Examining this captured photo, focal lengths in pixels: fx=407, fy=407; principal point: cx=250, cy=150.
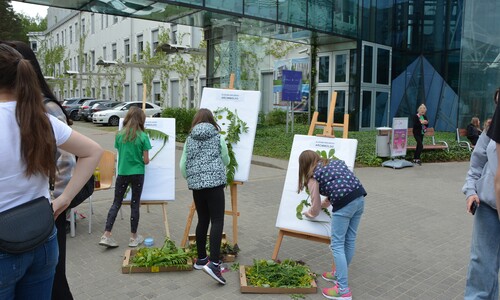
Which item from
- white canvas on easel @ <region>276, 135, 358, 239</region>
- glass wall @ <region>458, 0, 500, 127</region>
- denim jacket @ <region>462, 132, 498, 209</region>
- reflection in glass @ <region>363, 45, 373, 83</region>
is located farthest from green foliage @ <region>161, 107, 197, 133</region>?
denim jacket @ <region>462, 132, 498, 209</region>

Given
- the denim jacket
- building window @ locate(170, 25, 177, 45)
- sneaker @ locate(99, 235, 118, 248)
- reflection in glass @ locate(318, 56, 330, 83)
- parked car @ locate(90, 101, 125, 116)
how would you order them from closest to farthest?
the denim jacket → sneaker @ locate(99, 235, 118, 248) → reflection in glass @ locate(318, 56, 330, 83) → parked car @ locate(90, 101, 125, 116) → building window @ locate(170, 25, 177, 45)

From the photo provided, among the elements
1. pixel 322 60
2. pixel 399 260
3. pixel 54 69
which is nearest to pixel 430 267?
pixel 399 260

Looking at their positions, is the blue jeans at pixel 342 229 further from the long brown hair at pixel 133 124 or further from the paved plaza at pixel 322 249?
the long brown hair at pixel 133 124

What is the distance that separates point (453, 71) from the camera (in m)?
21.8

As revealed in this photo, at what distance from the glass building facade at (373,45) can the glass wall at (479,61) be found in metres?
0.04

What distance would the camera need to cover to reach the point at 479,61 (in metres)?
17.0

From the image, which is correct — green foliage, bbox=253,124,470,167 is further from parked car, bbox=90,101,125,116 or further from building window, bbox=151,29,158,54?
building window, bbox=151,29,158,54

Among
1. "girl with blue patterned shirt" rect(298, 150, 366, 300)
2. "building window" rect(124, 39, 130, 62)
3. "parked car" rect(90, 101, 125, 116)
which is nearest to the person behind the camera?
"girl with blue patterned shirt" rect(298, 150, 366, 300)

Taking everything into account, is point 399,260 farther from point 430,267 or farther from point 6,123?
point 6,123

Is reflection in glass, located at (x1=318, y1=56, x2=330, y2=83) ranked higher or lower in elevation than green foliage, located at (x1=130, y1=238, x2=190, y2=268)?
higher

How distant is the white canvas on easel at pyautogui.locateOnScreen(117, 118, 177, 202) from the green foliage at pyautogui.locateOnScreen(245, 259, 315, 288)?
5.83 ft

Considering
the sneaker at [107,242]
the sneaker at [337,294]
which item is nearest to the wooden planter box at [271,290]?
the sneaker at [337,294]

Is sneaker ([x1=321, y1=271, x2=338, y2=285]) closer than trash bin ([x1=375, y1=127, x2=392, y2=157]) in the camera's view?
Yes

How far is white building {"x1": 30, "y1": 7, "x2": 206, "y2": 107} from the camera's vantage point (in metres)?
30.3
